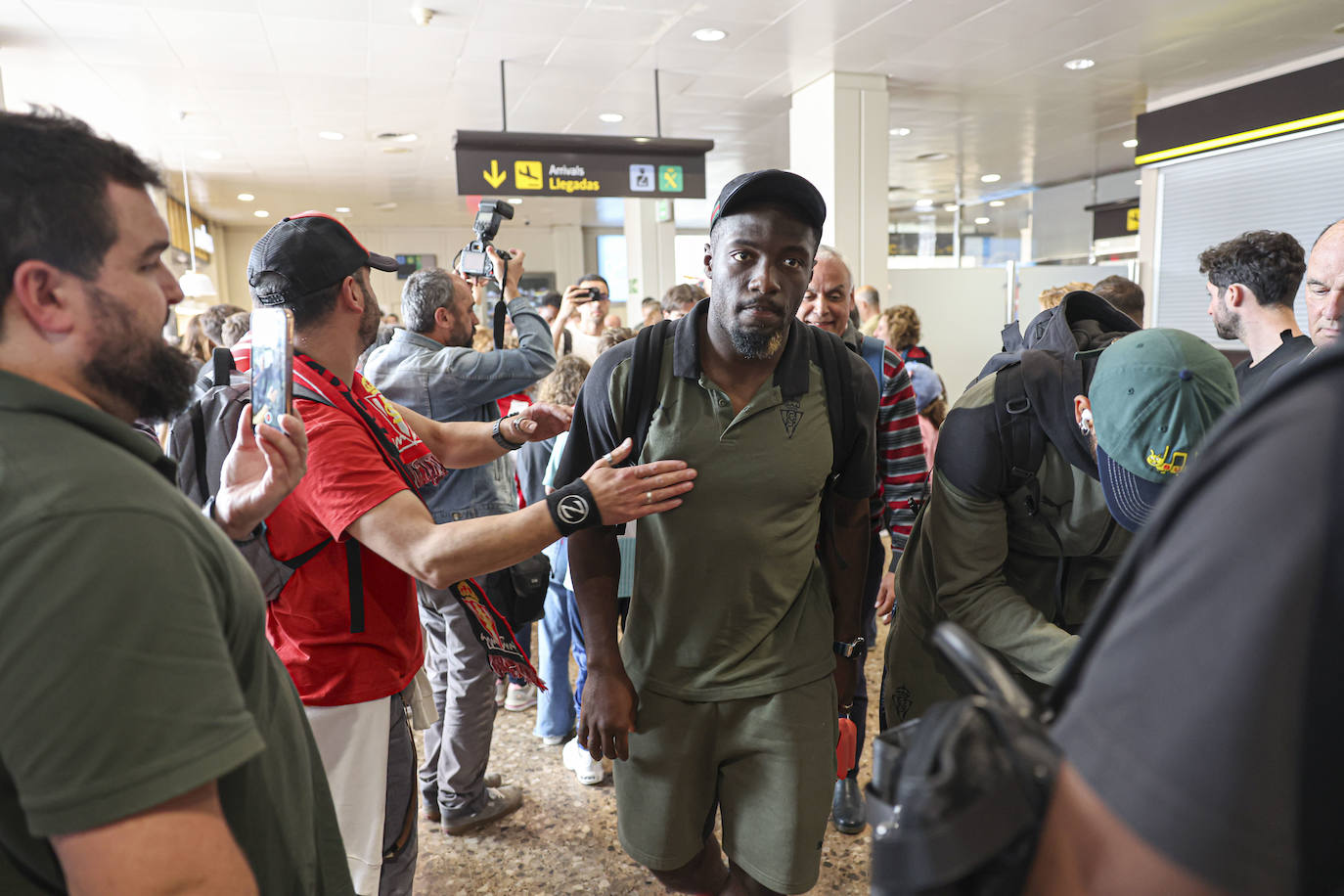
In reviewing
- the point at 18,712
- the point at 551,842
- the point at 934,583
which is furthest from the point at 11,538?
the point at 551,842

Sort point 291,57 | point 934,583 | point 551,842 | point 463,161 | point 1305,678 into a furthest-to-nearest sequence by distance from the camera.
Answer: point 463,161 → point 291,57 → point 551,842 → point 934,583 → point 1305,678

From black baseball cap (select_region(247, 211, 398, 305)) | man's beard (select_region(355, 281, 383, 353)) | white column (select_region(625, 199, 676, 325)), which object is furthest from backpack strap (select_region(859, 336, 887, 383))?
white column (select_region(625, 199, 676, 325))

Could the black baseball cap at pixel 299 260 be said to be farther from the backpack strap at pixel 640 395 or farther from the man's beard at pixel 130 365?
the man's beard at pixel 130 365

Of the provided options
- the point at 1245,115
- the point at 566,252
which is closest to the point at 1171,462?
the point at 1245,115

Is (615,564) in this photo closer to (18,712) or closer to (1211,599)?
(18,712)

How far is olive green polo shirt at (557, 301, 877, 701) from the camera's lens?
1661 millimetres

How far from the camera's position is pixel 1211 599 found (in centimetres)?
45

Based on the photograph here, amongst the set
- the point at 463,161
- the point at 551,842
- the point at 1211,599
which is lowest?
the point at 551,842

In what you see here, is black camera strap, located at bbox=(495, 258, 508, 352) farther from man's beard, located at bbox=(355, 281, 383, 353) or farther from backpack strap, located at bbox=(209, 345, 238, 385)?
backpack strap, located at bbox=(209, 345, 238, 385)

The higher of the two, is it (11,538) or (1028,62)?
(1028,62)

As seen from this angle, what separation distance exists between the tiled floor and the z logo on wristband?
1.57 m

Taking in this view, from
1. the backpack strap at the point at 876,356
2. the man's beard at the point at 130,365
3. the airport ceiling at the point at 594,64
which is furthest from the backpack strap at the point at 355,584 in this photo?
the airport ceiling at the point at 594,64

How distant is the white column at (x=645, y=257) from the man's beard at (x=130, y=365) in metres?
10.5

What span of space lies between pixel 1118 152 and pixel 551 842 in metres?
11.4
